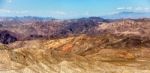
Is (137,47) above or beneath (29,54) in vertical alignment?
beneath

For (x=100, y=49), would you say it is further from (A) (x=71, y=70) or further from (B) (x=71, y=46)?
(A) (x=71, y=70)

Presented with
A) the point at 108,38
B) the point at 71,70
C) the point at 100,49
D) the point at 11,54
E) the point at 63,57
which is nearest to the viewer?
the point at 71,70

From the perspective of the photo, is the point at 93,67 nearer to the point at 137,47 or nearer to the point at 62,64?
the point at 62,64

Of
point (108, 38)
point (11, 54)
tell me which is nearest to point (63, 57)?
point (11, 54)

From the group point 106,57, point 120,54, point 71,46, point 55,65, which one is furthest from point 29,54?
point 71,46

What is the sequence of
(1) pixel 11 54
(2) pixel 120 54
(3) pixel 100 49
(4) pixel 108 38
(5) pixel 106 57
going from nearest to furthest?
(1) pixel 11 54
(5) pixel 106 57
(2) pixel 120 54
(3) pixel 100 49
(4) pixel 108 38

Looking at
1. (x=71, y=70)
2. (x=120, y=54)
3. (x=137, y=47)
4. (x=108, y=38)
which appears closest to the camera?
(x=71, y=70)

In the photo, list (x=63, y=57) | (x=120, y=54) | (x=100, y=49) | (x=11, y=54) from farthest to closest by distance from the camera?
(x=100, y=49) → (x=120, y=54) → (x=63, y=57) → (x=11, y=54)

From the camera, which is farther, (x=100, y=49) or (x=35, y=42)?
(x=35, y=42)

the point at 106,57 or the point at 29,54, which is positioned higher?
the point at 29,54

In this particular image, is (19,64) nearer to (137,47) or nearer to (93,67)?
(93,67)
